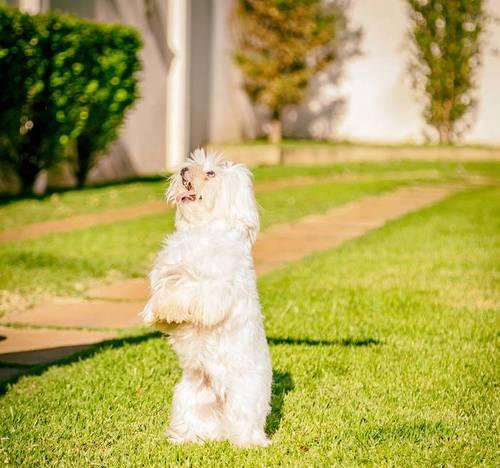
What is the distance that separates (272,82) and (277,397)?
16.5 m

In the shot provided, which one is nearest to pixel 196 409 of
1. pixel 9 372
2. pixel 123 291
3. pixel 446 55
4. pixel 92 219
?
pixel 9 372

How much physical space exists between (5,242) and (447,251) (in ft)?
13.8

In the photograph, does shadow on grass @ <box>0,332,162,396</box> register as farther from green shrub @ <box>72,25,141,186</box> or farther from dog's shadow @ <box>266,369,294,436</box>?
green shrub @ <box>72,25,141,186</box>

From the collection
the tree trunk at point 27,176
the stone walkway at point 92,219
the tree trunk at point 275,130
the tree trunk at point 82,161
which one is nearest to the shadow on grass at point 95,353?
the stone walkway at point 92,219

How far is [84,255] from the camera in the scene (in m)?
8.48

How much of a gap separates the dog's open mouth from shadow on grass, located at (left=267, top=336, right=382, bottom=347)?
81.5 inches

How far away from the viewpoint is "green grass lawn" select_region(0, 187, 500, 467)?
3965 millimetres

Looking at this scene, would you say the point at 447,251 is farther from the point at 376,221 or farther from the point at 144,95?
the point at 144,95

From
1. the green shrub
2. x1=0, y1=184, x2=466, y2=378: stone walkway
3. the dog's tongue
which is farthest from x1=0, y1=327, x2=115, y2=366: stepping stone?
the green shrub

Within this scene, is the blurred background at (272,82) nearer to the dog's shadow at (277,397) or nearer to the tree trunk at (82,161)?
the tree trunk at (82,161)

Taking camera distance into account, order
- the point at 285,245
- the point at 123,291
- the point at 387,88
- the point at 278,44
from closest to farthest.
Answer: the point at 123,291 → the point at 285,245 → the point at 278,44 → the point at 387,88

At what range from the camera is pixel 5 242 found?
8.99 metres

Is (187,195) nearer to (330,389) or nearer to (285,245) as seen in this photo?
(330,389)

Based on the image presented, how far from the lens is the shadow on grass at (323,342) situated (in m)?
5.70
